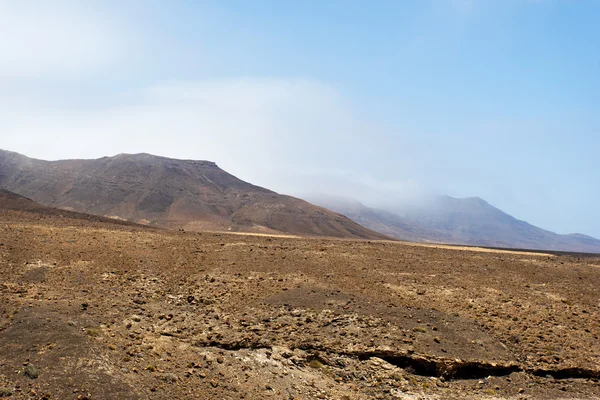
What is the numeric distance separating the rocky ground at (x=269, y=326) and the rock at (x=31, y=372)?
0.03 meters

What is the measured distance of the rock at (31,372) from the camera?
843 centimetres

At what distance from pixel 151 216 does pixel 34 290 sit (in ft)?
237

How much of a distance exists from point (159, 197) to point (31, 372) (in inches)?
3445

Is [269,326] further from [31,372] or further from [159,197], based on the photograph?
[159,197]

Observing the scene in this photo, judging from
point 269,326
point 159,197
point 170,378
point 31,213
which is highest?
point 159,197

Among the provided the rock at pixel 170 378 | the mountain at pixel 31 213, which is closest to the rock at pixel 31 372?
the rock at pixel 170 378

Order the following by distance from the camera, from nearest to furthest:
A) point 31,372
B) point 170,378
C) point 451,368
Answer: point 31,372 < point 170,378 < point 451,368

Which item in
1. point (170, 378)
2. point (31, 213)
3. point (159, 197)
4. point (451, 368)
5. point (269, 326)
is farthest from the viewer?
point (159, 197)

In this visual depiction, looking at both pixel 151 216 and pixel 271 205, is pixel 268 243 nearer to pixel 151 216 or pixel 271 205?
pixel 151 216

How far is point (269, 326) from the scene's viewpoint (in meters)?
13.1

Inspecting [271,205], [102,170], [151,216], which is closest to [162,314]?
[151,216]

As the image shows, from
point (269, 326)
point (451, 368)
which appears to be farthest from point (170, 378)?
point (451, 368)

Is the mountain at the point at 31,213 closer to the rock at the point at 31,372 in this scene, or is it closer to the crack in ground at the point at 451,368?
the rock at the point at 31,372

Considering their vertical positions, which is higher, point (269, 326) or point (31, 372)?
point (269, 326)
